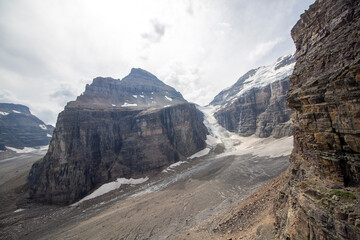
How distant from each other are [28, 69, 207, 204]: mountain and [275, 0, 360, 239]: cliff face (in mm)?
46669

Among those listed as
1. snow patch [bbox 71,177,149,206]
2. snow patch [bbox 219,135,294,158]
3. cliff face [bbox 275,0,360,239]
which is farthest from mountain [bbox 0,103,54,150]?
cliff face [bbox 275,0,360,239]

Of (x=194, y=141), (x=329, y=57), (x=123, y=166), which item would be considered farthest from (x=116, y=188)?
(x=329, y=57)

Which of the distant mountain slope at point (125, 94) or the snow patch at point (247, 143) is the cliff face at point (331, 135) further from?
the distant mountain slope at point (125, 94)

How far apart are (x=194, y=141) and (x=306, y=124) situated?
6004cm

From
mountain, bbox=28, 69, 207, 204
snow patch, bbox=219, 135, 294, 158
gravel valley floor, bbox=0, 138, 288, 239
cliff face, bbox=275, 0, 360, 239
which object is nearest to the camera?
cliff face, bbox=275, 0, 360, 239

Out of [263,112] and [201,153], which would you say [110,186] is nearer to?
[201,153]

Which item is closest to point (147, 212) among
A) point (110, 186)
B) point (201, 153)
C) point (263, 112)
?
point (110, 186)

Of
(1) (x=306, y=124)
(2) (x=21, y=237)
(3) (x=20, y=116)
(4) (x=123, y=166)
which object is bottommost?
(2) (x=21, y=237)

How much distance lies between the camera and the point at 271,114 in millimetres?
75625

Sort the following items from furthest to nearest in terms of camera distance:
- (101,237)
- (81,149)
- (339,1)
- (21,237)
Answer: (81,149)
(21,237)
(101,237)
(339,1)

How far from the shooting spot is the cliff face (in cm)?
585

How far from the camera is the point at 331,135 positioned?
7055 mm

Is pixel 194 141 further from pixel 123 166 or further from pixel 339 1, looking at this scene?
pixel 339 1

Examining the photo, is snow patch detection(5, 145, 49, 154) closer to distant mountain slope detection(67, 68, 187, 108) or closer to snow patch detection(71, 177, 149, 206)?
distant mountain slope detection(67, 68, 187, 108)
